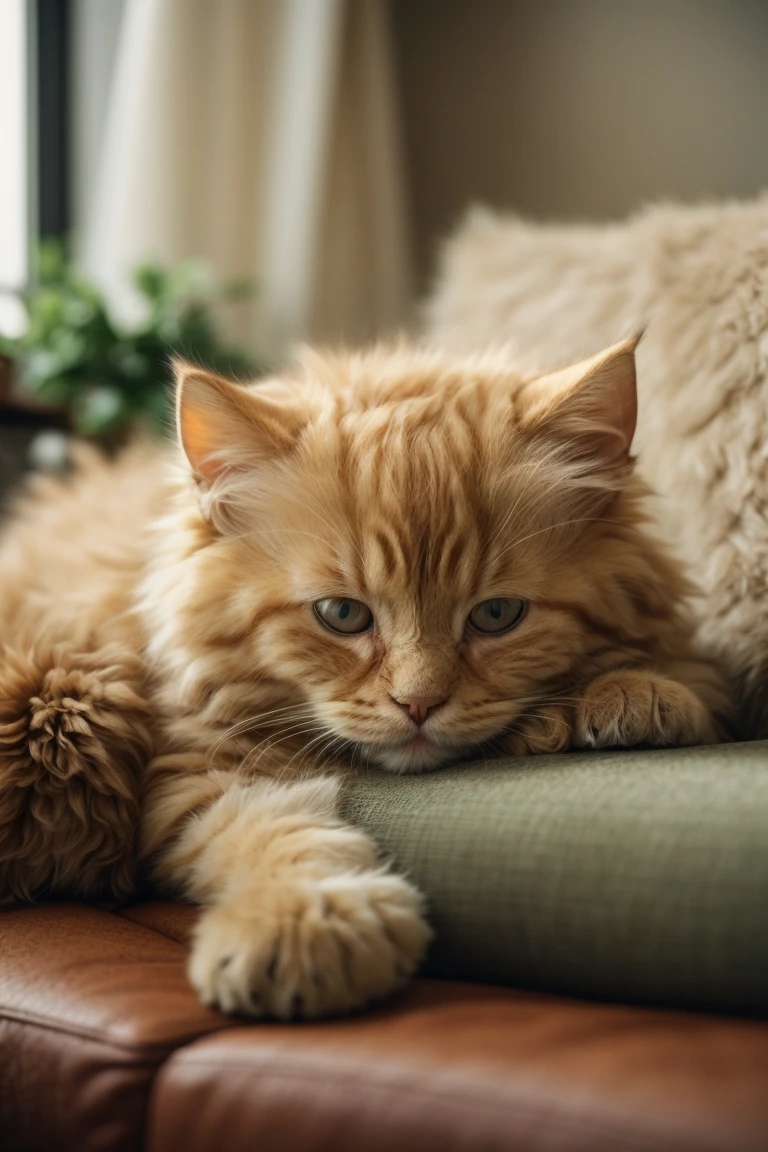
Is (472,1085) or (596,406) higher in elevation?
(596,406)

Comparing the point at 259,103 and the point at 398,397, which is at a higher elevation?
the point at 259,103

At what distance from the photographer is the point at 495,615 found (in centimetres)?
137

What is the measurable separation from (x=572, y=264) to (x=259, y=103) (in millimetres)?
1376

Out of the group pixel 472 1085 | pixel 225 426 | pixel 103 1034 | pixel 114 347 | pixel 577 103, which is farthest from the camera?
pixel 577 103

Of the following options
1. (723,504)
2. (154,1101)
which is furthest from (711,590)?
(154,1101)

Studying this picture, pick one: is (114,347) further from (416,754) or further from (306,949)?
(306,949)

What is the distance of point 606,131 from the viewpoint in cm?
306

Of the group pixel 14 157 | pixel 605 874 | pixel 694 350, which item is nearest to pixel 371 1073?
pixel 605 874

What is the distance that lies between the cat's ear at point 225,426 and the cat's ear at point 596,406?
0.32m

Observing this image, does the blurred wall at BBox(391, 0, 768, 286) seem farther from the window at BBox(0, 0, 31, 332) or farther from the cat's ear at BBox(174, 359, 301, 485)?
the cat's ear at BBox(174, 359, 301, 485)

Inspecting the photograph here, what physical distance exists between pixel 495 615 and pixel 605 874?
1.34 feet

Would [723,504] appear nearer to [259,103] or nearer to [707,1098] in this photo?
[707,1098]

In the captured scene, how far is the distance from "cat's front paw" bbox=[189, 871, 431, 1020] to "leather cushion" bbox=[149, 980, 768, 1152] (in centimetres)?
2

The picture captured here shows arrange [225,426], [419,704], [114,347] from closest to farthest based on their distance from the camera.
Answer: [419,704] → [225,426] → [114,347]
